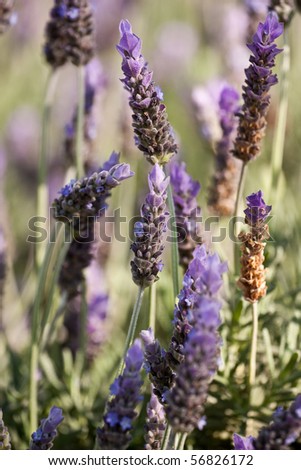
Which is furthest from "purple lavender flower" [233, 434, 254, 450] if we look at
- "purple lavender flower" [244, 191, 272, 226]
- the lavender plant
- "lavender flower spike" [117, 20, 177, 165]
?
"lavender flower spike" [117, 20, 177, 165]

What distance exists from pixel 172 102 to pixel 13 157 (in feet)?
2.19

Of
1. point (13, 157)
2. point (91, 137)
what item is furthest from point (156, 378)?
point (13, 157)

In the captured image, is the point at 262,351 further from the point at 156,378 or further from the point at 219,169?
the point at 156,378

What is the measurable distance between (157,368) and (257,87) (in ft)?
1.15

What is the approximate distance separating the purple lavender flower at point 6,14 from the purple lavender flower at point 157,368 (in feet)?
2.01

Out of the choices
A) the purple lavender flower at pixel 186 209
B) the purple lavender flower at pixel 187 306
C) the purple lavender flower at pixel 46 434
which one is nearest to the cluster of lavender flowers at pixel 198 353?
the purple lavender flower at pixel 187 306

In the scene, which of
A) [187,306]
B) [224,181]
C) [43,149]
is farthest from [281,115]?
[187,306]

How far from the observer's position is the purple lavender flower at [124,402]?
58 centimetres

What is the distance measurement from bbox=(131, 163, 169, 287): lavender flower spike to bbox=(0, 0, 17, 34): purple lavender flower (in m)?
0.49

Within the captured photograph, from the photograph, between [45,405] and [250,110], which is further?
[45,405]

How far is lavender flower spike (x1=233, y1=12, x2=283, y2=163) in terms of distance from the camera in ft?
2.48

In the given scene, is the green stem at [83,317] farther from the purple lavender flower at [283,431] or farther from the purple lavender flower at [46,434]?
the purple lavender flower at [283,431]

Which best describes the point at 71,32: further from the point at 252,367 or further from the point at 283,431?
the point at 283,431

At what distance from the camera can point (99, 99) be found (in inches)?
49.8
